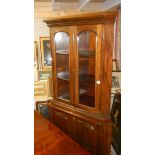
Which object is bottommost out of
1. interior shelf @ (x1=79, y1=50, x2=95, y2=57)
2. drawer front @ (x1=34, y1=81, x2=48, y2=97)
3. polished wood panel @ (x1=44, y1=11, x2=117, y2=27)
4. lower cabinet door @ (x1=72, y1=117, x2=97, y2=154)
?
lower cabinet door @ (x1=72, y1=117, x2=97, y2=154)

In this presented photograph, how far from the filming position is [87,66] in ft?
6.50

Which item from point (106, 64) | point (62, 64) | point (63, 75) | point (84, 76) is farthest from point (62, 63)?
point (106, 64)

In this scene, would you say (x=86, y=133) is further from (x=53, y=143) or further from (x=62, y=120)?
(x=53, y=143)

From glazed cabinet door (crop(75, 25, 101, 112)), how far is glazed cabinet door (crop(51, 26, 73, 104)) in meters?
0.10

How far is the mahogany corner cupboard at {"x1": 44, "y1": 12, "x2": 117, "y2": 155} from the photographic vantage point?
1.77 meters

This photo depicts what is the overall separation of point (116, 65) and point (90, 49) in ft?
3.61

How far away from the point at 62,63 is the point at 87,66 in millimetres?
355

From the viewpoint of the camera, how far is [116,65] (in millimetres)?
2928

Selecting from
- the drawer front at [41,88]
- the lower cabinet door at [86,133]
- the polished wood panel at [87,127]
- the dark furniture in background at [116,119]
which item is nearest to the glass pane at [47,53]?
the drawer front at [41,88]

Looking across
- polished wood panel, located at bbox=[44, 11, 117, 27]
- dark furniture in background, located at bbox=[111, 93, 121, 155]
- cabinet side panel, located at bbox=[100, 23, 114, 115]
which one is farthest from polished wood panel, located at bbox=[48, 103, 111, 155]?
polished wood panel, located at bbox=[44, 11, 117, 27]

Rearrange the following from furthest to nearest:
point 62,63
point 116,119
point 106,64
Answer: point 116,119 < point 62,63 < point 106,64

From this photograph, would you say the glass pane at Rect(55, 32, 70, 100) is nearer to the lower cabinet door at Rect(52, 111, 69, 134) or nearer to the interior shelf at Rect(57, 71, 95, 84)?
the interior shelf at Rect(57, 71, 95, 84)
